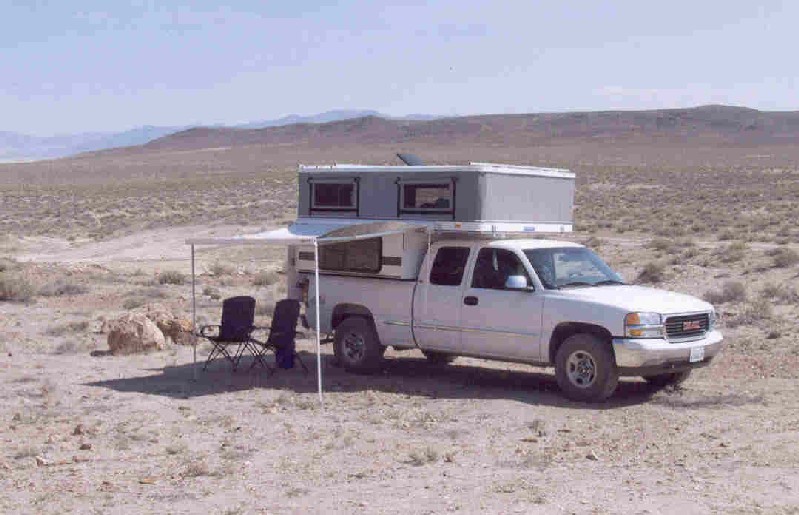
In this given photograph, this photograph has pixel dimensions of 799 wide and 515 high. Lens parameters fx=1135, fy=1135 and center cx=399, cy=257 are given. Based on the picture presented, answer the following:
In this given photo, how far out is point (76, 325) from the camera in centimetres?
1691

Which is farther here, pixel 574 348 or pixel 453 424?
pixel 574 348

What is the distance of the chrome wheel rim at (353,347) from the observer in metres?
13.1

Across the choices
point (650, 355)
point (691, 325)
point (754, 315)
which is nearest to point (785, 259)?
point (754, 315)

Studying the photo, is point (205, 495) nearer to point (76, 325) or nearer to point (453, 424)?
point (453, 424)

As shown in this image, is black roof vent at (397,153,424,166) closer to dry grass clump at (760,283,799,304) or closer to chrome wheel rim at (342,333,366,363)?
chrome wheel rim at (342,333,366,363)

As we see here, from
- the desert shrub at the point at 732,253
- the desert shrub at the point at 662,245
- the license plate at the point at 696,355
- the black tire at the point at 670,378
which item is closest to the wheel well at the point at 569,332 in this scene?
the license plate at the point at 696,355

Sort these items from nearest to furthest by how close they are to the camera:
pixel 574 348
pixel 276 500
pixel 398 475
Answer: pixel 276 500, pixel 398 475, pixel 574 348

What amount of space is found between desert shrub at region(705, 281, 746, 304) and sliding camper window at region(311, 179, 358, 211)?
8.36 metres

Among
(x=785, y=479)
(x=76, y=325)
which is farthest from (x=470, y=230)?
(x=76, y=325)

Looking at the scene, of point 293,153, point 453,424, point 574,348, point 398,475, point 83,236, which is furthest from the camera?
point 293,153

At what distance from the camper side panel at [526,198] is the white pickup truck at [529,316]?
0.33 m

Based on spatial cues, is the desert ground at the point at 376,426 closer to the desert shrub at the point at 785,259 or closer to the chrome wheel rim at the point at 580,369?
the desert shrub at the point at 785,259

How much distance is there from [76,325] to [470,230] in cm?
753

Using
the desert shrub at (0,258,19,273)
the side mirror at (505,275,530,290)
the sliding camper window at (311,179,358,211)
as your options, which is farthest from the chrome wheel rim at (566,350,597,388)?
the desert shrub at (0,258,19,273)
